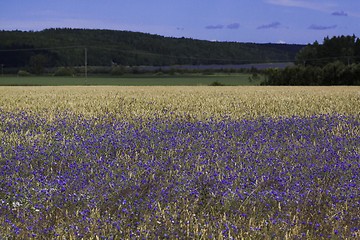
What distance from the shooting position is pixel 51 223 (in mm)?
4176

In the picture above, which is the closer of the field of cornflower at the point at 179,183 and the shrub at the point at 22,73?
the field of cornflower at the point at 179,183

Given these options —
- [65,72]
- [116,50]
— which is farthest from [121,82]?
[116,50]

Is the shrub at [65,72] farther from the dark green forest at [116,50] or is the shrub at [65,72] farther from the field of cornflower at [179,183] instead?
the field of cornflower at [179,183]

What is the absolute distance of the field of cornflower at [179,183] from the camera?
4055 mm

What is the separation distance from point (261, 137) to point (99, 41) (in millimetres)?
120381

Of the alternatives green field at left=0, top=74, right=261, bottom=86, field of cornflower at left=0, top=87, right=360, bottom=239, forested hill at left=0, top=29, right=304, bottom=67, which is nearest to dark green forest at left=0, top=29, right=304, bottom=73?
forested hill at left=0, top=29, right=304, bottom=67

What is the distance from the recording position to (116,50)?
376ft

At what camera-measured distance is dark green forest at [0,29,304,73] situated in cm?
10731

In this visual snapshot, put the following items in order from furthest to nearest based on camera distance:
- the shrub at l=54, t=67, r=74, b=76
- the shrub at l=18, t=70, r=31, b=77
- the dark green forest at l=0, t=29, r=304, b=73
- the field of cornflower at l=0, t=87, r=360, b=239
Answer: the dark green forest at l=0, t=29, r=304, b=73, the shrub at l=18, t=70, r=31, b=77, the shrub at l=54, t=67, r=74, b=76, the field of cornflower at l=0, t=87, r=360, b=239

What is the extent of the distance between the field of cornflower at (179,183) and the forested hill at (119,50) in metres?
100

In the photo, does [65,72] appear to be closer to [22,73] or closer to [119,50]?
[22,73]

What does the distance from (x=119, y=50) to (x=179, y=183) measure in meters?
113

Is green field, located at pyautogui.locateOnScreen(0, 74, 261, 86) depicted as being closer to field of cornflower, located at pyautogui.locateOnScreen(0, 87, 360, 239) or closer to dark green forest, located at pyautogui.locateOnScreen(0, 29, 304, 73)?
dark green forest, located at pyautogui.locateOnScreen(0, 29, 304, 73)

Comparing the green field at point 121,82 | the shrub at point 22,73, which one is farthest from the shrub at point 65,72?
the green field at point 121,82
